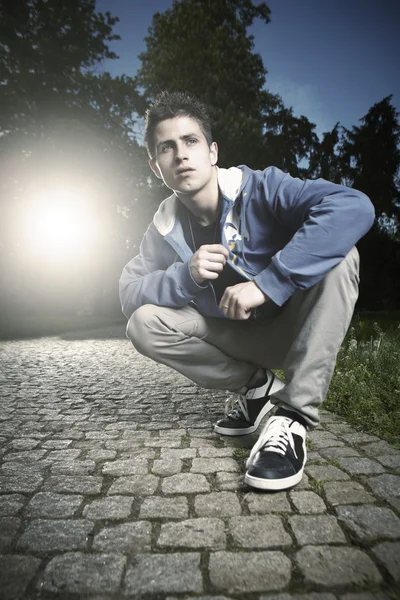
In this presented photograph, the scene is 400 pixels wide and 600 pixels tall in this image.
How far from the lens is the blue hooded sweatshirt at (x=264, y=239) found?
2215 mm

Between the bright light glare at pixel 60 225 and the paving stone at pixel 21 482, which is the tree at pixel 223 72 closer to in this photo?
the bright light glare at pixel 60 225

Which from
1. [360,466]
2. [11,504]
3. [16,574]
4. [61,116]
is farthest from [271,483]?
[61,116]

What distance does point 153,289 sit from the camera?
281cm

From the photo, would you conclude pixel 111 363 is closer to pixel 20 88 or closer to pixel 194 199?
pixel 194 199

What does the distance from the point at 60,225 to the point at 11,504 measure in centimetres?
1661

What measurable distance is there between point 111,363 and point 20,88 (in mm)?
13793

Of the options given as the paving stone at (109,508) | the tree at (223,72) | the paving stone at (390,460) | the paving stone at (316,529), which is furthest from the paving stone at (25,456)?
the tree at (223,72)

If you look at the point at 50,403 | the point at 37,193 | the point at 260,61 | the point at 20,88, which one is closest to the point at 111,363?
the point at 50,403

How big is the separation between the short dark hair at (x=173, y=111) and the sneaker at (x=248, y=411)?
1.74m

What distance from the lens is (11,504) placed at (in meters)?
1.87

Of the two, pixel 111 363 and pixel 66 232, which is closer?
pixel 111 363

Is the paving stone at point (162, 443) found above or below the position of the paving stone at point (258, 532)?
Answer: below

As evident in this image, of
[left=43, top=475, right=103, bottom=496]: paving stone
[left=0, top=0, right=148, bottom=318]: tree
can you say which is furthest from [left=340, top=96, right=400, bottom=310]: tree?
[left=43, top=475, right=103, bottom=496]: paving stone

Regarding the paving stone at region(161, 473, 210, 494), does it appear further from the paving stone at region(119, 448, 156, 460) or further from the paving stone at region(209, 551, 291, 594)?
the paving stone at region(209, 551, 291, 594)
